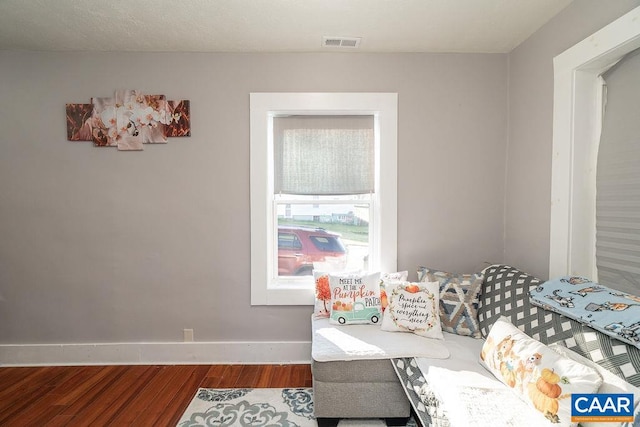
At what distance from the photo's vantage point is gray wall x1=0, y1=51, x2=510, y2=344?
2.70 m

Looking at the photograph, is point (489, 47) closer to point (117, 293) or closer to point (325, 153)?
point (325, 153)

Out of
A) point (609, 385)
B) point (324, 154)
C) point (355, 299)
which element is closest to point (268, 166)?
point (324, 154)

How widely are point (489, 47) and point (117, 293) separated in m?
3.75

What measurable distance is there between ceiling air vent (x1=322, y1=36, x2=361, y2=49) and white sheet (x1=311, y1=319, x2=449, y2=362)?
2180mm

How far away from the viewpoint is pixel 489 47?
262 centimetres

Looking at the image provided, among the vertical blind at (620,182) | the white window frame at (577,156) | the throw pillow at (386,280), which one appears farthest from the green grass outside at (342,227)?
the vertical blind at (620,182)

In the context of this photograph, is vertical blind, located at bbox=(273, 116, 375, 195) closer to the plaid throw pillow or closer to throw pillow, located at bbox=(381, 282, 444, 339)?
throw pillow, located at bbox=(381, 282, 444, 339)

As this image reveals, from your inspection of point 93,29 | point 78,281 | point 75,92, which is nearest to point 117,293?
point 78,281

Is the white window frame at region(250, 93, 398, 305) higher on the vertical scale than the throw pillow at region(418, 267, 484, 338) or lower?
higher

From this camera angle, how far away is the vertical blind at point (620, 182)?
172cm

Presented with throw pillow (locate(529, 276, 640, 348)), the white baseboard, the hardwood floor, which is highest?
throw pillow (locate(529, 276, 640, 348))

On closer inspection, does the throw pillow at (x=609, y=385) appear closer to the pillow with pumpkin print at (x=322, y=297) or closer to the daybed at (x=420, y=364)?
the daybed at (x=420, y=364)

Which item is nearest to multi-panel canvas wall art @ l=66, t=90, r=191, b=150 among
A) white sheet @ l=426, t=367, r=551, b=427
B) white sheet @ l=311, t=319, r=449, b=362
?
white sheet @ l=311, t=319, r=449, b=362

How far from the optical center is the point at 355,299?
2.41 m
